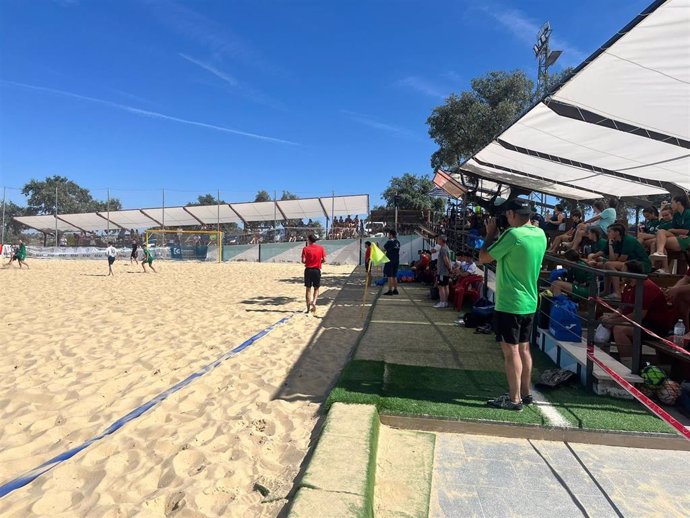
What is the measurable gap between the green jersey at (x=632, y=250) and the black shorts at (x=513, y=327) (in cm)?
287

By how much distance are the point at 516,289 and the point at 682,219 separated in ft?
15.2

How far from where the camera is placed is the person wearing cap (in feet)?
11.3

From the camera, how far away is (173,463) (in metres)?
2.81

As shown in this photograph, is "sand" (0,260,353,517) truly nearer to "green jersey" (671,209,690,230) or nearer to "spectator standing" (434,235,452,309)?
"spectator standing" (434,235,452,309)

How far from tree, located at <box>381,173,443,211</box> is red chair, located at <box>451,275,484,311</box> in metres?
35.6

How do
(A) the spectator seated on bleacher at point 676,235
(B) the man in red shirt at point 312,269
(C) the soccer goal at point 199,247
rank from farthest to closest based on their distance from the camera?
(C) the soccer goal at point 199,247 < (B) the man in red shirt at point 312,269 < (A) the spectator seated on bleacher at point 676,235

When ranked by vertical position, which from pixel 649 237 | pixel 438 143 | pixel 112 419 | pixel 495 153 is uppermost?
pixel 438 143

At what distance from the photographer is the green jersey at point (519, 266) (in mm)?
3453

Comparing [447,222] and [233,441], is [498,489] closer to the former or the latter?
[233,441]

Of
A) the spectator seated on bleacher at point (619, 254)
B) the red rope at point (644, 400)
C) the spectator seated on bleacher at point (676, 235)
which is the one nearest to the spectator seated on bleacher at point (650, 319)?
the red rope at point (644, 400)

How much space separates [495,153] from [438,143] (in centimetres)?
1591

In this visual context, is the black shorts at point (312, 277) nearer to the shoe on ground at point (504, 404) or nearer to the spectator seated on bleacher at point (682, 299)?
the shoe on ground at point (504, 404)

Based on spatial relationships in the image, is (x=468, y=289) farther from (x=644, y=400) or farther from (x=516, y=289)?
(x=644, y=400)

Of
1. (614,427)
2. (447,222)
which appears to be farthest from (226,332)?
(447,222)
